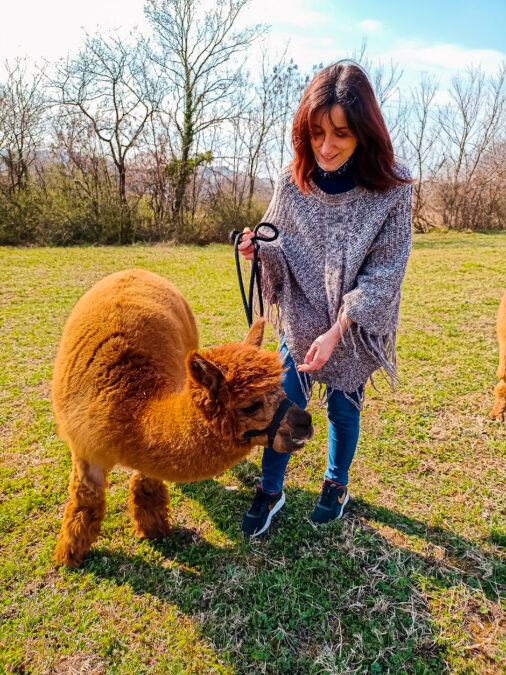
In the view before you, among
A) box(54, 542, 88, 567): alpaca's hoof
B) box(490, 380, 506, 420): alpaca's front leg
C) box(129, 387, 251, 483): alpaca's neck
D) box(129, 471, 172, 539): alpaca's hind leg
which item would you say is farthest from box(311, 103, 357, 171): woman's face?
box(490, 380, 506, 420): alpaca's front leg

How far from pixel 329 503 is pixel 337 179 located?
1934 mm

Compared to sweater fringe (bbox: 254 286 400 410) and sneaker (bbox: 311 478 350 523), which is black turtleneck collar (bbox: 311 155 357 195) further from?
sneaker (bbox: 311 478 350 523)

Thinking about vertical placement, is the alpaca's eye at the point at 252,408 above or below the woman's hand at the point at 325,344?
below

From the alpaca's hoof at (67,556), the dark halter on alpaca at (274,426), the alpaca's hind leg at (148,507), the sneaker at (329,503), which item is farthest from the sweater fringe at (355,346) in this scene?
the alpaca's hoof at (67,556)

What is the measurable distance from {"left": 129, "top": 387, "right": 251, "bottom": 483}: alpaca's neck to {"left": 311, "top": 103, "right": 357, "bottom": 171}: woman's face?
124cm

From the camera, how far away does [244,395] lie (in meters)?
1.78

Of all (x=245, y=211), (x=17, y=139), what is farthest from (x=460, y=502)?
(x=17, y=139)

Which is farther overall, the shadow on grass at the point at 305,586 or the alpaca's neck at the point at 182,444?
the shadow on grass at the point at 305,586

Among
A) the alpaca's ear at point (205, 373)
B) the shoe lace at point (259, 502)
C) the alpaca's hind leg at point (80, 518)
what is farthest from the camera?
the shoe lace at point (259, 502)

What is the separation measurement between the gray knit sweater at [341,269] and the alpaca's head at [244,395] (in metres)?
0.40

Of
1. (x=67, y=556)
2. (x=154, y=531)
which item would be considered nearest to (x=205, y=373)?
(x=154, y=531)

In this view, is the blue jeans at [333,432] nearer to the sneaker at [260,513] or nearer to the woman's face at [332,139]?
the sneaker at [260,513]

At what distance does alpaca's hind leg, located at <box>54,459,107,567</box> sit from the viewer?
224cm

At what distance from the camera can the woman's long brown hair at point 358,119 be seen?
1.71 m
